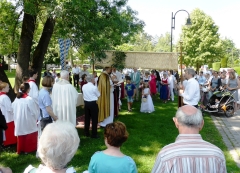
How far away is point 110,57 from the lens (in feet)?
36.7

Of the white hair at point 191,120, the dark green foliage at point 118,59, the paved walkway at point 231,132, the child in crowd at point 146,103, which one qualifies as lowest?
the paved walkway at point 231,132

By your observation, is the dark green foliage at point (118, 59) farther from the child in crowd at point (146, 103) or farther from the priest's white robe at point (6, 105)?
the priest's white robe at point (6, 105)

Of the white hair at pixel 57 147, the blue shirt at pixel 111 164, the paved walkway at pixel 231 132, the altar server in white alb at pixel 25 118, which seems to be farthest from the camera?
the paved walkway at pixel 231 132

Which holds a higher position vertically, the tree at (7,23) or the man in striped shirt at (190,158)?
the tree at (7,23)

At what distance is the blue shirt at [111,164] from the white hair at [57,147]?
2.50ft

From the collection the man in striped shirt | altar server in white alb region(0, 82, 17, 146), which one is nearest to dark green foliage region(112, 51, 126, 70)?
altar server in white alb region(0, 82, 17, 146)

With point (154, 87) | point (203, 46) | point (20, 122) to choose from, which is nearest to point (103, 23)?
point (20, 122)

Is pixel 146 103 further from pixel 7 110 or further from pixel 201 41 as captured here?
pixel 201 41

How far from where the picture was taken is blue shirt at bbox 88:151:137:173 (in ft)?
8.76

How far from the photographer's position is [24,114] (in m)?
5.96

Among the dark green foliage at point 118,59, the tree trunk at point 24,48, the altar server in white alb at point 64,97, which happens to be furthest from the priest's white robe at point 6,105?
the dark green foliage at point 118,59

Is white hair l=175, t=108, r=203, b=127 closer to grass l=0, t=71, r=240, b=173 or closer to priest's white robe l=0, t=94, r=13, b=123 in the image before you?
grass l=0, t=71, r=240, b=173

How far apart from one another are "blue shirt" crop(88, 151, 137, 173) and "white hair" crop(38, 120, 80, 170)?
0.76 meters

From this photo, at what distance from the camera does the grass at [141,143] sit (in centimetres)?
569
